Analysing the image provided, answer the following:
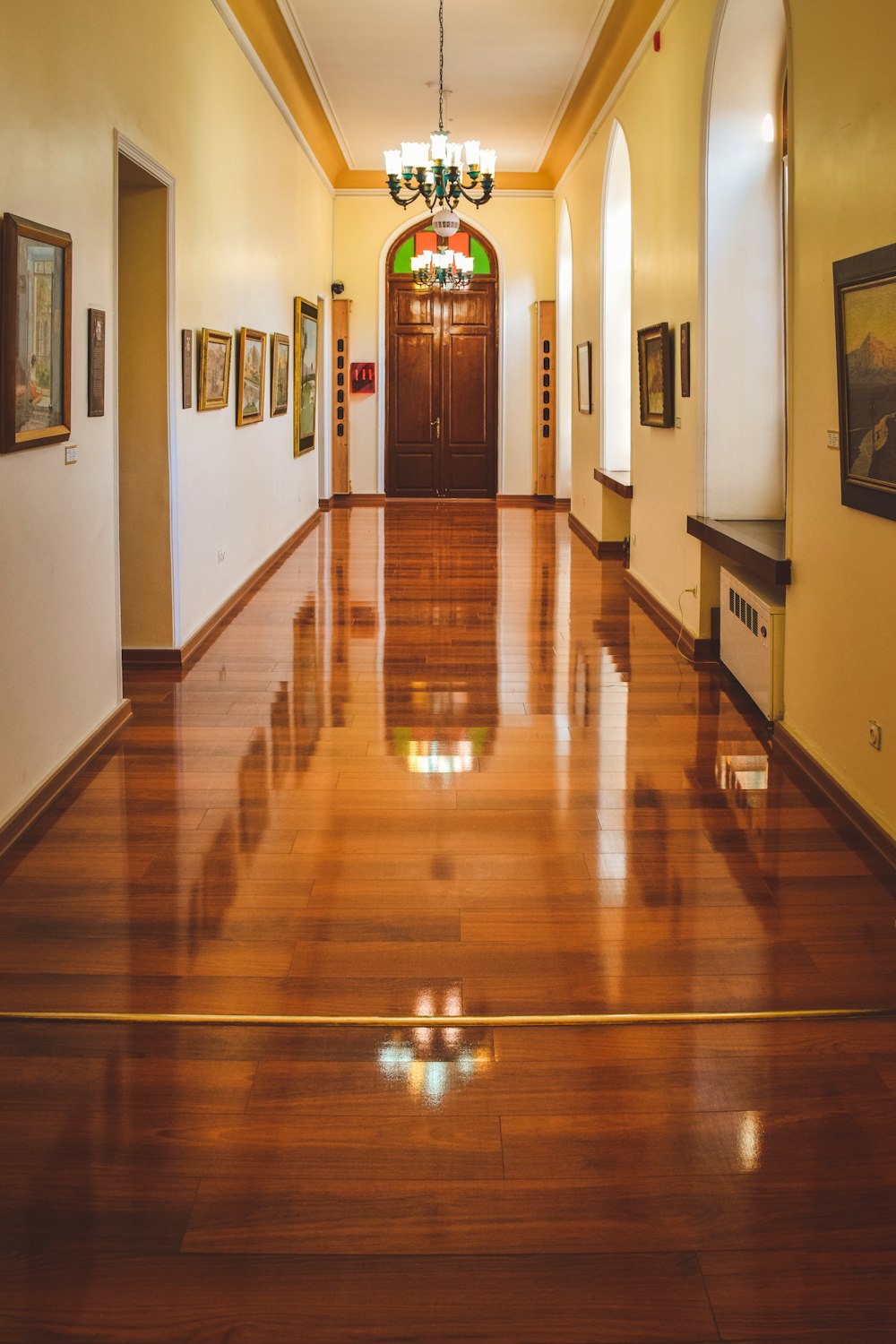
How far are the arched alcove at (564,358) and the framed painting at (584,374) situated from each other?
6.82 ft

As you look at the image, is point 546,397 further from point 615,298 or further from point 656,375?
point 656,375

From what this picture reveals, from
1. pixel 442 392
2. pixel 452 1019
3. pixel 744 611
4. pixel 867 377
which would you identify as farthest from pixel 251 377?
pixel 442 392

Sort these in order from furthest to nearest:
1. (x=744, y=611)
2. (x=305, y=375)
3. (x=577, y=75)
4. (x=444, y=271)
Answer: (x=444, y=271)
(x=305, y=375)
(x=577, y=75)
(x=744, y=611)

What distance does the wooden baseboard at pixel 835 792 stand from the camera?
4.84 metres

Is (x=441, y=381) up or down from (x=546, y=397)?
up

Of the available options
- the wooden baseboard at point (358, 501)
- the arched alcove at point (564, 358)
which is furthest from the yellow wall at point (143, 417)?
the wooden baseboard at point (358, 501)

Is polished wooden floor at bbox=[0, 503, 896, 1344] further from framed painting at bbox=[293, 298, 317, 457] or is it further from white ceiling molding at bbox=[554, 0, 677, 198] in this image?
framed painting at bbox=[293, 298, 317, 457]

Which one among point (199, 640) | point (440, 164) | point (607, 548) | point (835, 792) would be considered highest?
point (440, 164)

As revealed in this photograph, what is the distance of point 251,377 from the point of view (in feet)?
35.7

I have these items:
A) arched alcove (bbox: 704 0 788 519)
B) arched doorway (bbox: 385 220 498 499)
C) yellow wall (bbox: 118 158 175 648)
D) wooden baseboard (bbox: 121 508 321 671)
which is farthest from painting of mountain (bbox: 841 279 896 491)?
arched doorway (bbox: 385 220 498 499)

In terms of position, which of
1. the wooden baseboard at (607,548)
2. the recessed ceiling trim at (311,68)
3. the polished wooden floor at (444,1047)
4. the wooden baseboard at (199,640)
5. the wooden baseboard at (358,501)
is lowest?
the polished wooden floor at (444,1047)

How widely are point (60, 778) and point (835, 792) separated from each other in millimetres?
3326

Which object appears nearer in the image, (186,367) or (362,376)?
(186,367)

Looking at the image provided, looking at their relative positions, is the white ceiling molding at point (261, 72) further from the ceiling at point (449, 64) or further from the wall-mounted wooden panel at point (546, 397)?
the wall-mounted wooden panel at point (546, 397)
